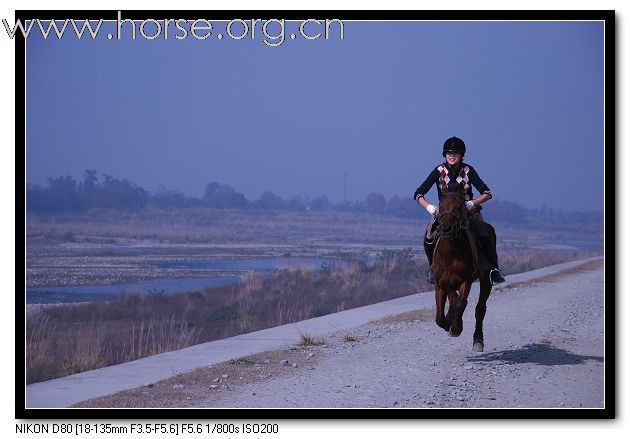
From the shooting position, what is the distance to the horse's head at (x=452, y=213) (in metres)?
12.0

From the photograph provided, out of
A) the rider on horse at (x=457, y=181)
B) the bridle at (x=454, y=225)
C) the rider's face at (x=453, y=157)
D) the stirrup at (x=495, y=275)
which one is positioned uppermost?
the rider's face at (x=453, y=157)

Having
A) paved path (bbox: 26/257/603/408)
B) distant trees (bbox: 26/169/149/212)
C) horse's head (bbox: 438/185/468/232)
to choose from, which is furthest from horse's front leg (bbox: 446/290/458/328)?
distant trees (bbox: 26/169/149/212)

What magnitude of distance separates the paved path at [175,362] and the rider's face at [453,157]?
13.0ft

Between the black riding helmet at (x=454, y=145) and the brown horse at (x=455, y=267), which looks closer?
the brown horse at (x=455, y=267)

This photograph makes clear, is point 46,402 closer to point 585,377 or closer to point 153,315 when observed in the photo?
point 585,377

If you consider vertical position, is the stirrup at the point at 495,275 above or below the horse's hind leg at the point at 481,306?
above

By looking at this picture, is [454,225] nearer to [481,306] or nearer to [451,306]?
[451,306]

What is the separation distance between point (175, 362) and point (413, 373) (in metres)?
3.10

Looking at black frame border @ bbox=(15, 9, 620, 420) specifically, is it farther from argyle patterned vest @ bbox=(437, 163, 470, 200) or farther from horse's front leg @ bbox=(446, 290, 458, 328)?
argyle patterned vest @ bbox=(437, 163, 470, 200)

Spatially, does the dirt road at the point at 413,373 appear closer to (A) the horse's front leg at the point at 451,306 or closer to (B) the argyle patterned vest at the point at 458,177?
(A) the horse's front leg at the point at 451,306

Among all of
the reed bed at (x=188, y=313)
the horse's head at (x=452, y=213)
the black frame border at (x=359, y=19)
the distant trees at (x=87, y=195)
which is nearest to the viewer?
the black frame border at (x=359, y=19)

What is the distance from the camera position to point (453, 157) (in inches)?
498

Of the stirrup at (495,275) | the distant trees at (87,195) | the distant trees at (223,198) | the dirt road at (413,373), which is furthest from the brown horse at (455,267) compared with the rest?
the distant trees at (223,198)

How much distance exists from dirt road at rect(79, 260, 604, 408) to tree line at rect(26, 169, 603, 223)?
3505 centimetres
